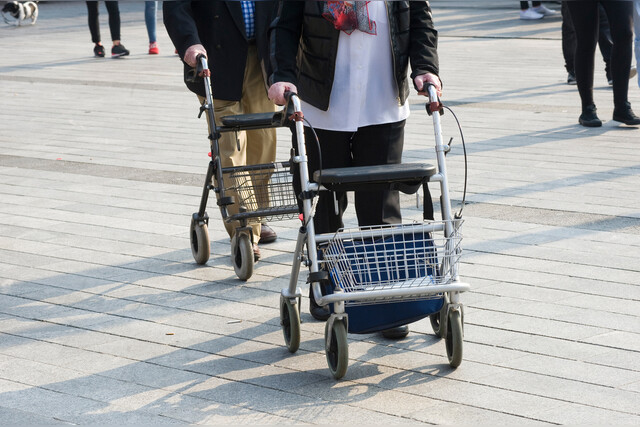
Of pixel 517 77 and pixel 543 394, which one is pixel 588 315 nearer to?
pixel 543 394

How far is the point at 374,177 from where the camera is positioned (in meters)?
3.87

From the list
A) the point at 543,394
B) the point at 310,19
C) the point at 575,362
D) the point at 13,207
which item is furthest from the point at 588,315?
the point at 13,207

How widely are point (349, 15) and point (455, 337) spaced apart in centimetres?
145

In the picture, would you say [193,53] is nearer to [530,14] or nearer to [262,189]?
[262,189]

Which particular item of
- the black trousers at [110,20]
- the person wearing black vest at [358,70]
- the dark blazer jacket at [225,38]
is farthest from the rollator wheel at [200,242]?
the black trousers at [110,20]

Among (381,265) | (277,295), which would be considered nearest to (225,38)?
(277,295)

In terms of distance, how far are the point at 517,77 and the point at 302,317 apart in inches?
326

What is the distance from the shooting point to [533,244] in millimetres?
5926

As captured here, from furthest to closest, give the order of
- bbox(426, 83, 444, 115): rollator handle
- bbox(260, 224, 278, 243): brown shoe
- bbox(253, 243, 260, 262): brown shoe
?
bbox(260, 224, 278, 243): brown shoe, bbox(253, 243, 260, 262): brown shoe, bbox(426, 83, 444, 115): rollator handle

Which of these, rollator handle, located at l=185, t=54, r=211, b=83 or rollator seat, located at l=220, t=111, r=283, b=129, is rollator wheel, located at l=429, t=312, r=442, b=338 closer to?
rollator seat, located at l=220, t=111, r=283, b=129

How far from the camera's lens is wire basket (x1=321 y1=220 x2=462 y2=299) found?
4.04m

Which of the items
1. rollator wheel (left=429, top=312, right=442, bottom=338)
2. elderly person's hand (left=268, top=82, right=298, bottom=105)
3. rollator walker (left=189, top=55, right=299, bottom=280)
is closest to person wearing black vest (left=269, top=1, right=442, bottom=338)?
elderly person's hand (left=268, top=82, right=298, bottom=105)

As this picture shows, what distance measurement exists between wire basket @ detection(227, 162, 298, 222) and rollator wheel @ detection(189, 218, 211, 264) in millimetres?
264

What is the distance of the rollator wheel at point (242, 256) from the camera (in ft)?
17.7
